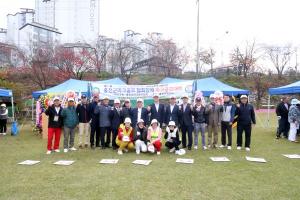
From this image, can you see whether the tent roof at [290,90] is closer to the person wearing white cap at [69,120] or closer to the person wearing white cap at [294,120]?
the person wearing white cap at [294,120]

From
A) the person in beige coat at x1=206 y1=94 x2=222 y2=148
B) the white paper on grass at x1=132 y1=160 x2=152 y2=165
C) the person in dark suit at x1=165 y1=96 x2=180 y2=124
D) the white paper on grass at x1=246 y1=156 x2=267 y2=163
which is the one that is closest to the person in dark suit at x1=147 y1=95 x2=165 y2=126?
the person in dark suit at x1=165 y1=96 x2=180 y2=124

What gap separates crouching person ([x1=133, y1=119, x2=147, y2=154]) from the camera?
29.9 ft

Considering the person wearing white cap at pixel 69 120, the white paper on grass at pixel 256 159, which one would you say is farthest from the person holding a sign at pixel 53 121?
the white paper on grass at pixel 256 159

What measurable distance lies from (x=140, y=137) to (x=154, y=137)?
405 mm

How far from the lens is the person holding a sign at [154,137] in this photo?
895 centimetres

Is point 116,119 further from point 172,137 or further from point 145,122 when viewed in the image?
point 172,137

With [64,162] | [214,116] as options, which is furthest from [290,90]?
[64,162]

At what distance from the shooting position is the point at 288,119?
12172 millimetres

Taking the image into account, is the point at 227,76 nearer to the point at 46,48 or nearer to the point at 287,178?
the point at 46,48

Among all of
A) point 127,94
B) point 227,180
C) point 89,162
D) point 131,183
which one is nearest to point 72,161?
point 89,162

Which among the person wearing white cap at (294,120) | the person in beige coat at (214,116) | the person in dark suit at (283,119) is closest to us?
the person in beige coat at (214,116)

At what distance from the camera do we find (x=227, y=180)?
20.2ft

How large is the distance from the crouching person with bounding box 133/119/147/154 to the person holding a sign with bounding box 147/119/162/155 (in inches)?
6.0

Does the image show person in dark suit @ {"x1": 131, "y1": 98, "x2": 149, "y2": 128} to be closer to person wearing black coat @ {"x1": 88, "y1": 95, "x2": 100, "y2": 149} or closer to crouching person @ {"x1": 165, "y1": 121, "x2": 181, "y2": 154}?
crouching person @ {"x1": 165, "y1": 121, "x2": 181, "y2": 154}
